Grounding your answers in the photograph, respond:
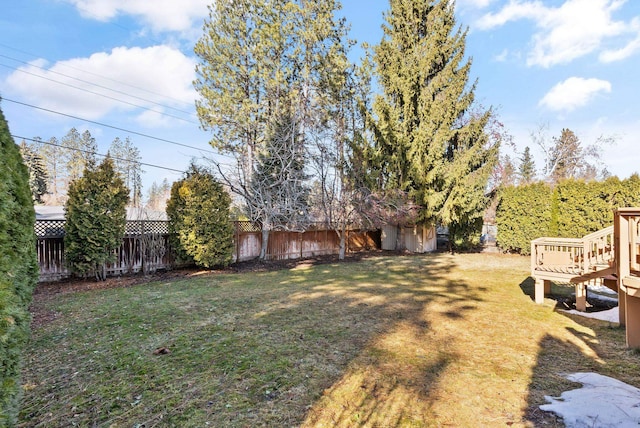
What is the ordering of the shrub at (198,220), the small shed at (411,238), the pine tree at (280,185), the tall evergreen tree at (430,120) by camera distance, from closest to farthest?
the shrub at (198,220) → the pine tree at (280,185) → the tall evergreen tree at (430,120) → the small shed at (411,238)

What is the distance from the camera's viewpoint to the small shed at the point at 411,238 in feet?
51.2

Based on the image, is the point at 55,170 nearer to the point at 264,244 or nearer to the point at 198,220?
the point at 264,244

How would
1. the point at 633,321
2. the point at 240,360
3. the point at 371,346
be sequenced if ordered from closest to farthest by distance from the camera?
the point at 240,360, the point at 371,346, the point at 633,321

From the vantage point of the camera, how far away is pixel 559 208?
41.5 feet

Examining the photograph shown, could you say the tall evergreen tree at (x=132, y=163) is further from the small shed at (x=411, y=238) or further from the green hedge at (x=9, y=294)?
the green hedge at (x=9, y=294)

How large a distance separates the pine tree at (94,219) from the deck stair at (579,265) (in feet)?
33.4

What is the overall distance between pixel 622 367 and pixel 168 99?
18306 millimetres

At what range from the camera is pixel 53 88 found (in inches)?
509

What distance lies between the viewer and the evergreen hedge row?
1134cm

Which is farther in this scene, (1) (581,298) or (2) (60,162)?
(2) (60,162)

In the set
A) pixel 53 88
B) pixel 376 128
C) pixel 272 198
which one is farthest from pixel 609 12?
pixel 53 88

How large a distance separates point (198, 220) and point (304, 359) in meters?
6.92

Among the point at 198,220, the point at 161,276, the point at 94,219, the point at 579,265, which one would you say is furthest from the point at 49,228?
the point at 579,265

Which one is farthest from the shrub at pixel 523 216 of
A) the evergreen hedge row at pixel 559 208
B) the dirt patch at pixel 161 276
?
the dirt patch at pixel 161 276
